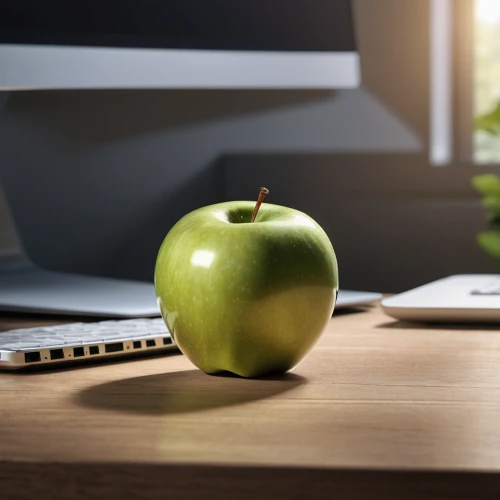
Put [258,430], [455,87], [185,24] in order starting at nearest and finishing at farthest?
[258,430] → [185,24] → [455,87]

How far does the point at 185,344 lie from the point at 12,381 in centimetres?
12

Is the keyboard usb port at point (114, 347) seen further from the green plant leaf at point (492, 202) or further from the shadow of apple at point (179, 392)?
the green plant leaf at point (492, 202)

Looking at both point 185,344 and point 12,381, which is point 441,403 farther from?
point 12,381

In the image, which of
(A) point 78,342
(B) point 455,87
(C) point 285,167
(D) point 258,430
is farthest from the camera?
(B) point 455,87

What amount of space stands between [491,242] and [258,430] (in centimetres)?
110

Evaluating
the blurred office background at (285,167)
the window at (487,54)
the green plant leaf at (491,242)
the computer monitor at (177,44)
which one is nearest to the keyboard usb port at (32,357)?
the computer monitor at (177,44)

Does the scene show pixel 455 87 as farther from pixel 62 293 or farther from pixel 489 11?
pixel 62 293

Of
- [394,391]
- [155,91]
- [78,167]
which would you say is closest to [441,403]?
[394,391]

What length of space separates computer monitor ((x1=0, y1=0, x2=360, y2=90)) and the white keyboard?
28 centimetres

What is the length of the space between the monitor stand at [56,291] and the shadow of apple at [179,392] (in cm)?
25

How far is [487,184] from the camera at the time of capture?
1.55 m

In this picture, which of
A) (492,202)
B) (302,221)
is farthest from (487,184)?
(302,221)

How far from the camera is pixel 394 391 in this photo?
23.4 inches

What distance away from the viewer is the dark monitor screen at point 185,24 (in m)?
0.97
